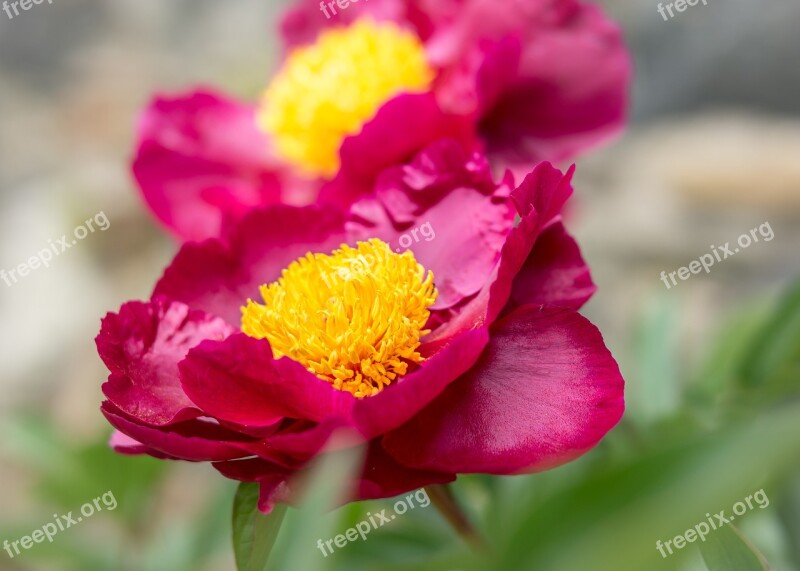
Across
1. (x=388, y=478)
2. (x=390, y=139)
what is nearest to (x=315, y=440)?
(x=388, y=478)

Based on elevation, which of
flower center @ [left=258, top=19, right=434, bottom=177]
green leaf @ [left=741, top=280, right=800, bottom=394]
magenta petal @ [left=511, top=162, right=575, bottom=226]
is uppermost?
flower center @ [left=258, top=19, right=434, bottom=177]

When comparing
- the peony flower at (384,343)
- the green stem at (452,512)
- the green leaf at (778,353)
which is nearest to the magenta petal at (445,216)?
the peony flower at (384,343)

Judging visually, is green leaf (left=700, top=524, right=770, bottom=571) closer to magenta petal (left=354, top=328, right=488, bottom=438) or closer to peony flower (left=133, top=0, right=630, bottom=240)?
magenta petal (left=354, top=328, right=488, bottom=438)

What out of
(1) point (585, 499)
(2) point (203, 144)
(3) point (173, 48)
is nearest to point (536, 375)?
(1) point (585, 499)

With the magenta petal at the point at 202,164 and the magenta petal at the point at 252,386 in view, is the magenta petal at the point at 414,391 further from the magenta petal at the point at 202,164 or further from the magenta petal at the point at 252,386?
the magenta petal at the point at 202,164

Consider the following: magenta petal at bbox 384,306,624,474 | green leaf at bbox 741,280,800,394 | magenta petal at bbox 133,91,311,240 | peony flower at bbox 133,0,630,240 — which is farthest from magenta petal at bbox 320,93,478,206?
green leaf at bbox 741,280,800,394

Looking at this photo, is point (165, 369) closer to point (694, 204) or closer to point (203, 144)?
point (203, 144)
